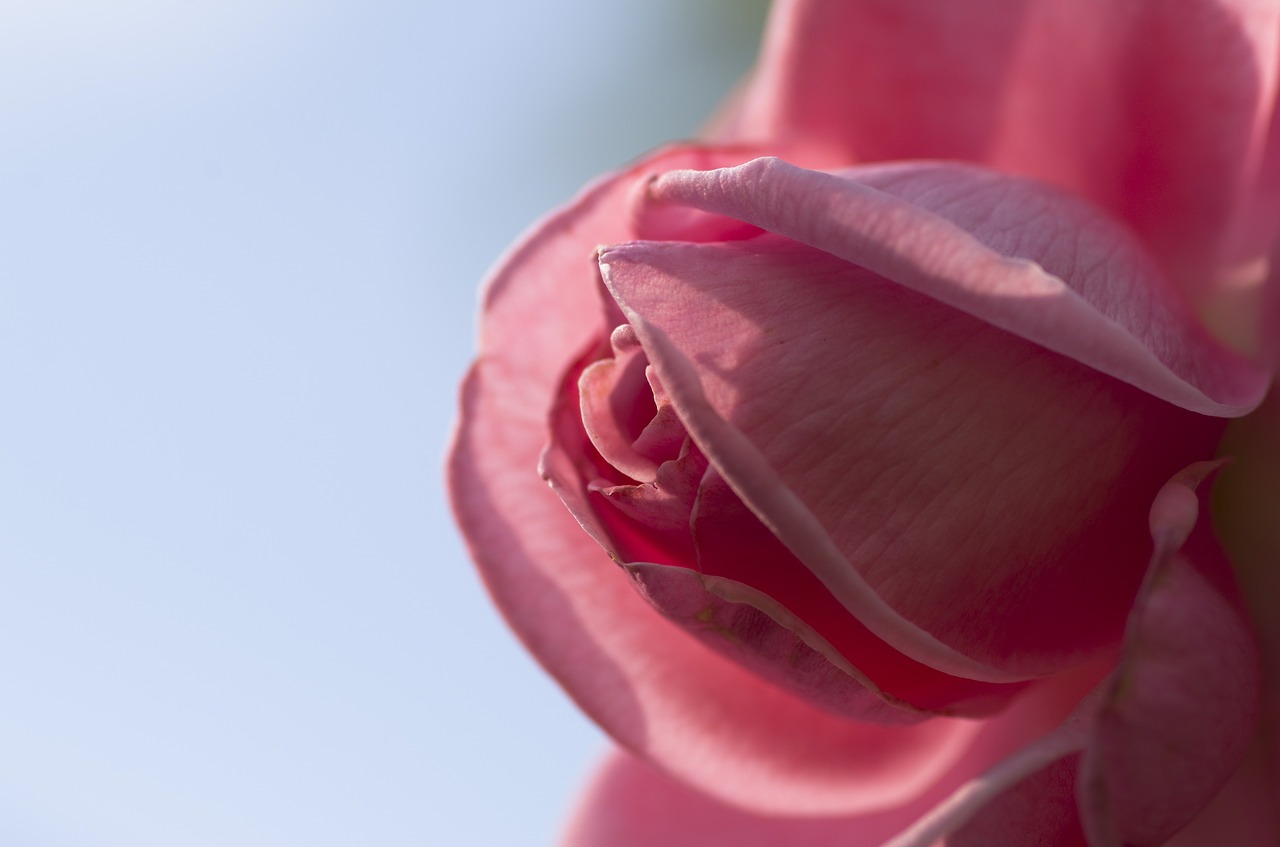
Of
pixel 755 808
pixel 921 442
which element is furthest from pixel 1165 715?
pixel 755 808

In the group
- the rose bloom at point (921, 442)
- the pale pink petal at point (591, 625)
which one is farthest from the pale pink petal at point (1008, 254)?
the pale pink petal at point (591, 625)

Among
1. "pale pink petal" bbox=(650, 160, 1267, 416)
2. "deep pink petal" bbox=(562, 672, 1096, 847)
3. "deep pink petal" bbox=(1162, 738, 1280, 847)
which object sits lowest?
"deep pink petal" bbox=(562, 672, 1096, 847)

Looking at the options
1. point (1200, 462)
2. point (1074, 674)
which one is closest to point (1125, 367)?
point (1200, 462)

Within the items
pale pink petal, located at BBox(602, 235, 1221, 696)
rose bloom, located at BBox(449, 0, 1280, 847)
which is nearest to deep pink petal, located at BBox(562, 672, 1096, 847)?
rose bloom, located at BBox(449, 0, 1280, 847)

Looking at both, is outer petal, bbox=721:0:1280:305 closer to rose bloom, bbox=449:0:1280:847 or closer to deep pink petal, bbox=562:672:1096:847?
rose bloom, bbox=449:0:1280:847

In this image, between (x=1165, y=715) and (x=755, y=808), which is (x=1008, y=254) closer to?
(x=1165, y=715)

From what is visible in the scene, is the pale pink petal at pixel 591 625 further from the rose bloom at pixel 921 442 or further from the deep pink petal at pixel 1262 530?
the deep pink petal at pixel 1262 530

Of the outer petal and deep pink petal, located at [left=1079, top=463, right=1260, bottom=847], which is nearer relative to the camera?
deep pink petal, located at [left=1079, top=463, right=1260, bottom=847]
